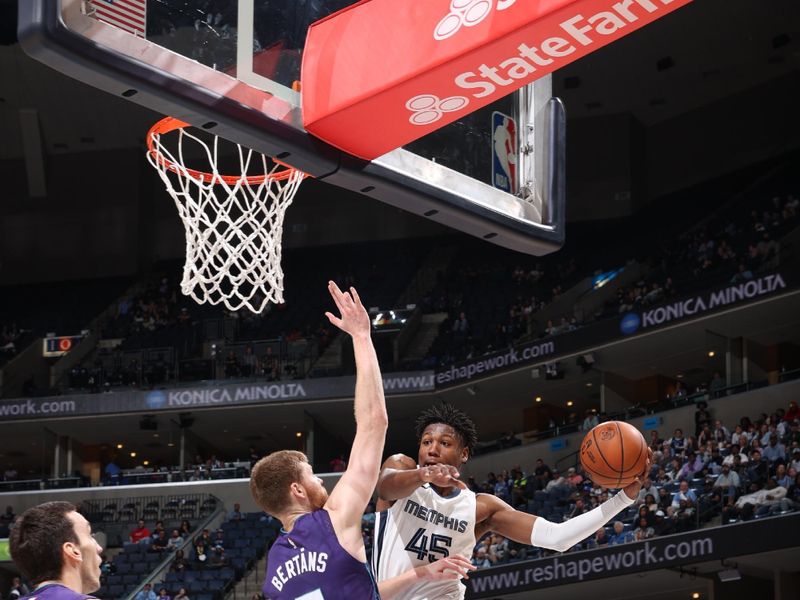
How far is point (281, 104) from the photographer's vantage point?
18.7 ft

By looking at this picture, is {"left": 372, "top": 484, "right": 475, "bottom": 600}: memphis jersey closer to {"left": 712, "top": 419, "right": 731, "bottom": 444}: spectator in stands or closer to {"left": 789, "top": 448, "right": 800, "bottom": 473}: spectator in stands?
{"left": 789, "top": 448, "right": 800, "bottom": 473}: spectator in stands

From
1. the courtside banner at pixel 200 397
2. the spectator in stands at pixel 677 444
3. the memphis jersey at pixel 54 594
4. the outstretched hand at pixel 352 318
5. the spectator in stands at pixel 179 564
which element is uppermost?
the courtside banner at pixel 200 397

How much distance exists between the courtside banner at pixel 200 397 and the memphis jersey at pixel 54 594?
22672mm

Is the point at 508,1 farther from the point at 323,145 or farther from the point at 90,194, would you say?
the point at 90,194

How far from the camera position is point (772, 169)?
28234 millimetres

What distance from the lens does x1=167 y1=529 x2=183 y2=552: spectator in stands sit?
923 inches

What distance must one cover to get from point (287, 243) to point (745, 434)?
56.5 feet

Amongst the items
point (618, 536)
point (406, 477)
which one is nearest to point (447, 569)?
point (406, 477)

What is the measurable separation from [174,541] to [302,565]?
66.3 ft

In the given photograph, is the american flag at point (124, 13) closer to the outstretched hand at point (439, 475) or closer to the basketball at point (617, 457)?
the outstretched hand at point (439, 475)

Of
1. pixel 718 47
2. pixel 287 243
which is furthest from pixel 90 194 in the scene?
pixel 718 47

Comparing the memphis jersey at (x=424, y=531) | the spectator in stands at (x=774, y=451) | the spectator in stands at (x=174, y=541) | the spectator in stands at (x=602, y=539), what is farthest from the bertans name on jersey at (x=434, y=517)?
the spectator in stands at (x=174, y=541)

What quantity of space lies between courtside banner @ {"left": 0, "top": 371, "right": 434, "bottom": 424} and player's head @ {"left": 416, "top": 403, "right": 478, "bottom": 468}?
66.2ft

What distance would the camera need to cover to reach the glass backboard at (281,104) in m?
5.04
